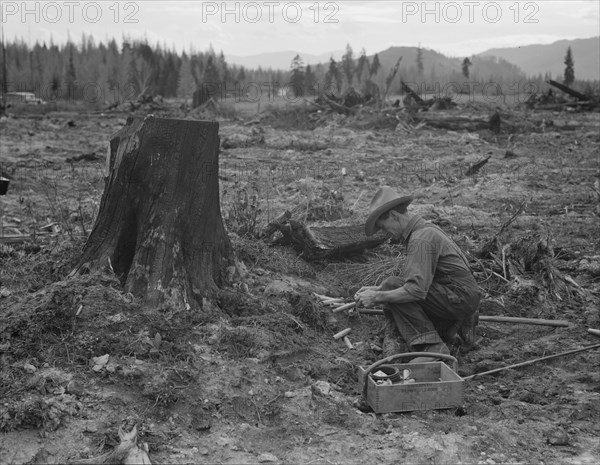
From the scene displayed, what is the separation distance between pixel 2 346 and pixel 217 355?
4.46 feet

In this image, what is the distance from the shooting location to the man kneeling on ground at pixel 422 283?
4.68 m

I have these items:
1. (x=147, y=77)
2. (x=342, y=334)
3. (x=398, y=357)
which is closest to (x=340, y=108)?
(x=342, y=334)

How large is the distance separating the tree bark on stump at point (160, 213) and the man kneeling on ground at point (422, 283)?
1333 millimetres

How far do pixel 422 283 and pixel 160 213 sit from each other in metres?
2.03

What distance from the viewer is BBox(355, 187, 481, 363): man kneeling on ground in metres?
4.68

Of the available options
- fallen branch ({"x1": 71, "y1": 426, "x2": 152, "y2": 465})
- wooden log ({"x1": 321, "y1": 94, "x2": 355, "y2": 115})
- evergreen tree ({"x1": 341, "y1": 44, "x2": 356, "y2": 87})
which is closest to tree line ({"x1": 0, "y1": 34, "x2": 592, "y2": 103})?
evergreen tree ({"x1": 341, "y1": 44, "x2": 356, "y2": 87})

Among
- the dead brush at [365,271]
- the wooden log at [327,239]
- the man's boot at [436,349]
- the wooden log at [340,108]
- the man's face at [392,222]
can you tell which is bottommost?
the man's boot at [436,349]

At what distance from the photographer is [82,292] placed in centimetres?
474

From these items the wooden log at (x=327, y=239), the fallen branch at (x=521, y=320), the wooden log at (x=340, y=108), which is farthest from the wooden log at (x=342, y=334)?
the wooden log at (x=340, y=108)

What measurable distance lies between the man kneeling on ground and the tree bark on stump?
1.33 m

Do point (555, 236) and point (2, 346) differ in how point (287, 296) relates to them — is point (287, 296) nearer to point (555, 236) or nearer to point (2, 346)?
point (2, 346)

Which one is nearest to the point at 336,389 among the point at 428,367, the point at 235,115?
the point at 428,367

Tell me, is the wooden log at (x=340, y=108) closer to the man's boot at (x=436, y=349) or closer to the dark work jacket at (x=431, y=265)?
the dark work jacket at (x=431, y=265)

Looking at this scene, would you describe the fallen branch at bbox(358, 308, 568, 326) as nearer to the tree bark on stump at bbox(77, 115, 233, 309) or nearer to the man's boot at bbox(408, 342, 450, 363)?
the man's boot at bbox(408, 342, 450, 363)
